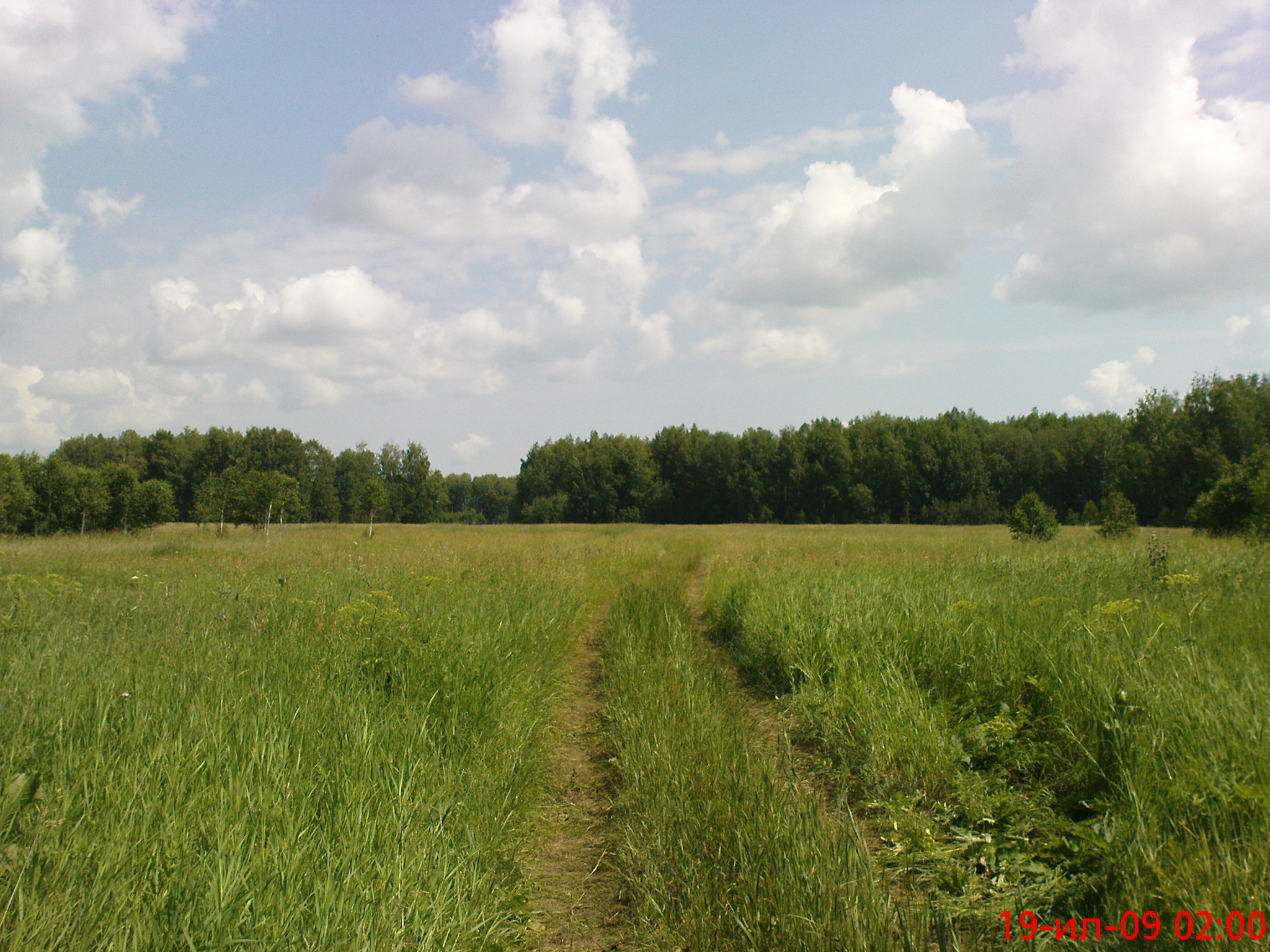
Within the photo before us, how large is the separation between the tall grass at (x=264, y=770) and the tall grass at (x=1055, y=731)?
7.49 feet

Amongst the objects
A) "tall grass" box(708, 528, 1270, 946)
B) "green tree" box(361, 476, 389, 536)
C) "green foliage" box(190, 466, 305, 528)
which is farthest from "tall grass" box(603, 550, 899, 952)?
"green tree" box(361, 476, 389, 536)

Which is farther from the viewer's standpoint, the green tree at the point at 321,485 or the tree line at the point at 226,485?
the green tree at the point at 321,485

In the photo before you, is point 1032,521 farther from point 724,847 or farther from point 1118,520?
point 724,847

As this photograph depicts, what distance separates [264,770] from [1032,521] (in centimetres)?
2647

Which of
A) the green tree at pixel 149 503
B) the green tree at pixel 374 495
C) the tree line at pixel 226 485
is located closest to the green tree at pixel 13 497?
the tree line at pixel 226 485

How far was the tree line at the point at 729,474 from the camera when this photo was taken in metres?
43.0

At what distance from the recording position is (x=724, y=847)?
328 cm

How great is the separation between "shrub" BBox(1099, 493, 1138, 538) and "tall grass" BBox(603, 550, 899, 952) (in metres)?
23.6

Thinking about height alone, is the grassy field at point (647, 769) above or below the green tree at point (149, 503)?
below

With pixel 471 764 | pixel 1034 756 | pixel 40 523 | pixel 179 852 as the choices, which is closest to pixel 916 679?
pixel 1034 756

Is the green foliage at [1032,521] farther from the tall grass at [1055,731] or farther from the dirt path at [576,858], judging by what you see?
the dirt path at [576,858]

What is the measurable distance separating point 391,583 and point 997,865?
25.8 ft

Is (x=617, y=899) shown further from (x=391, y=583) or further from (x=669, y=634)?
(x=391, y=583)

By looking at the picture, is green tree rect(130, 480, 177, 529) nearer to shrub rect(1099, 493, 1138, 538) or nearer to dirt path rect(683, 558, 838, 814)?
dirt path rect(683, 558, 838, 814)
